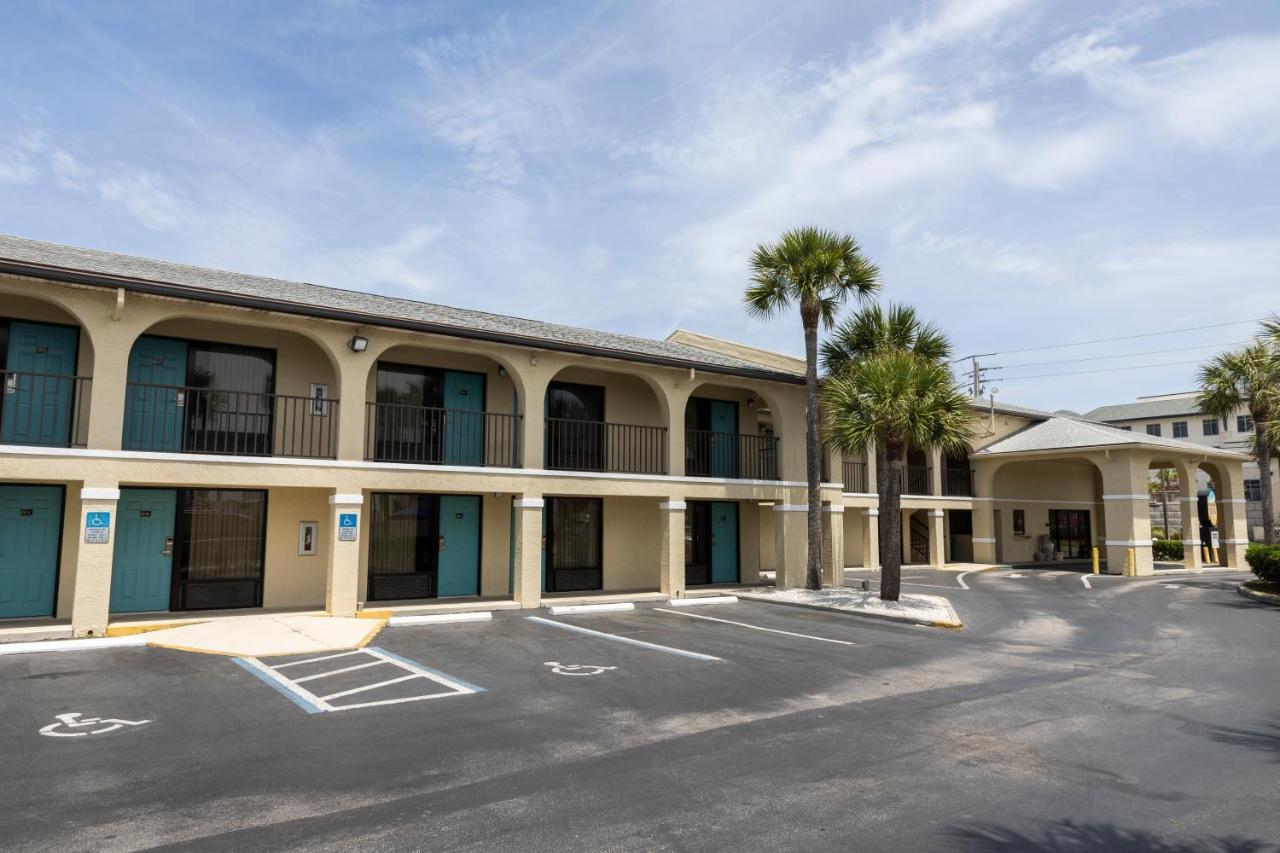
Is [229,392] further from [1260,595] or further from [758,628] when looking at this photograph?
[1260,595]

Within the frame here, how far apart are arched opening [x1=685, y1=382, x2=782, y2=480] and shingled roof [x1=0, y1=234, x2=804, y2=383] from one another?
1733 mm

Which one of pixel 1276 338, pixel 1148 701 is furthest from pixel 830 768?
pixel 1276 338

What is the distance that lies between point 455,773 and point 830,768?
3048 mm

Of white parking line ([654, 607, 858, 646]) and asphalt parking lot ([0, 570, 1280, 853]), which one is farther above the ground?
asphalt parking lot ([0, 570, 1280, 853])

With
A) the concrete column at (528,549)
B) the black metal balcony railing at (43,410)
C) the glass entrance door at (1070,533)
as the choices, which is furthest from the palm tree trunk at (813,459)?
the glass entrance door at (1070,533)

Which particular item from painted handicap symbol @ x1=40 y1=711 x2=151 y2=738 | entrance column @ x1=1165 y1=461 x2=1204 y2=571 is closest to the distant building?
entrance column @ x1=1165 y1=461 x2=1204 y2=571

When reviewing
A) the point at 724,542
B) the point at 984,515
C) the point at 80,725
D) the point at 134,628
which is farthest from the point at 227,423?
the point at 984,515

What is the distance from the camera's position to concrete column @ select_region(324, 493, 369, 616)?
47.4 ft

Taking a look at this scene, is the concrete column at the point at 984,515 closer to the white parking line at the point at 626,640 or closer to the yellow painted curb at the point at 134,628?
the white parking line at the point at 626,640

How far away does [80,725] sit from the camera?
7.58m

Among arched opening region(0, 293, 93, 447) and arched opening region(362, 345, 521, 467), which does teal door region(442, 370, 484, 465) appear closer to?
arched opening region(362, 345, 521, 467)

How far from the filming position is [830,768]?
648 centimetres

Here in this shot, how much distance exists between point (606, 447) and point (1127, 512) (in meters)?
18.9

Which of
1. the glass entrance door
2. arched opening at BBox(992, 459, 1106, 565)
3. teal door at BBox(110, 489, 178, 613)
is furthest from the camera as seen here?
the glass entrance door
